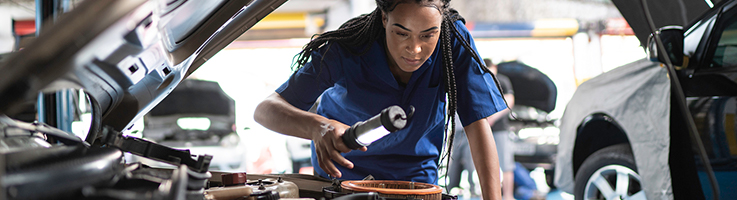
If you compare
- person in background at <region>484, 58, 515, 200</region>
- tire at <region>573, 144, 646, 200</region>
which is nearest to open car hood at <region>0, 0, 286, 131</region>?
tire at <region>573, 144, 646, 200</region>

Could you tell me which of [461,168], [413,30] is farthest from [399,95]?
[461,168]

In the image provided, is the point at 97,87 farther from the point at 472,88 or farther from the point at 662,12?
the point at 662,12

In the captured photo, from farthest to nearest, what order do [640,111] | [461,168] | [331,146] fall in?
[461,168], [640,111], [331,146]

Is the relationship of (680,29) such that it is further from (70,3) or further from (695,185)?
(70,3)

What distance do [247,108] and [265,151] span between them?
2.06 feet

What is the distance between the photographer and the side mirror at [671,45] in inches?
63.6

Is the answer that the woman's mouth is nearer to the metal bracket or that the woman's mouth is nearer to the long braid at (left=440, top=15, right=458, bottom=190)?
the long braid at (left=440, top=15, right=458, bottom=190)

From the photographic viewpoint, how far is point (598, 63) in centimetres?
570

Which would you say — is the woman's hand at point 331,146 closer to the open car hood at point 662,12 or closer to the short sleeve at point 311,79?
the short sleeve at point 311,79

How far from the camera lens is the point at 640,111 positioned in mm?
1879

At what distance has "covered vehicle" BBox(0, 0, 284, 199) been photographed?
0.40 m

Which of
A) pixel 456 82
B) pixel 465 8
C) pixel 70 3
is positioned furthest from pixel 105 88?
pixel 465 8

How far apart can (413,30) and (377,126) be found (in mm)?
483

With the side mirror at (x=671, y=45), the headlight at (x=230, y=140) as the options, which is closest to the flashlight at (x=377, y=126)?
the side mirror at (x=671, y=45)
